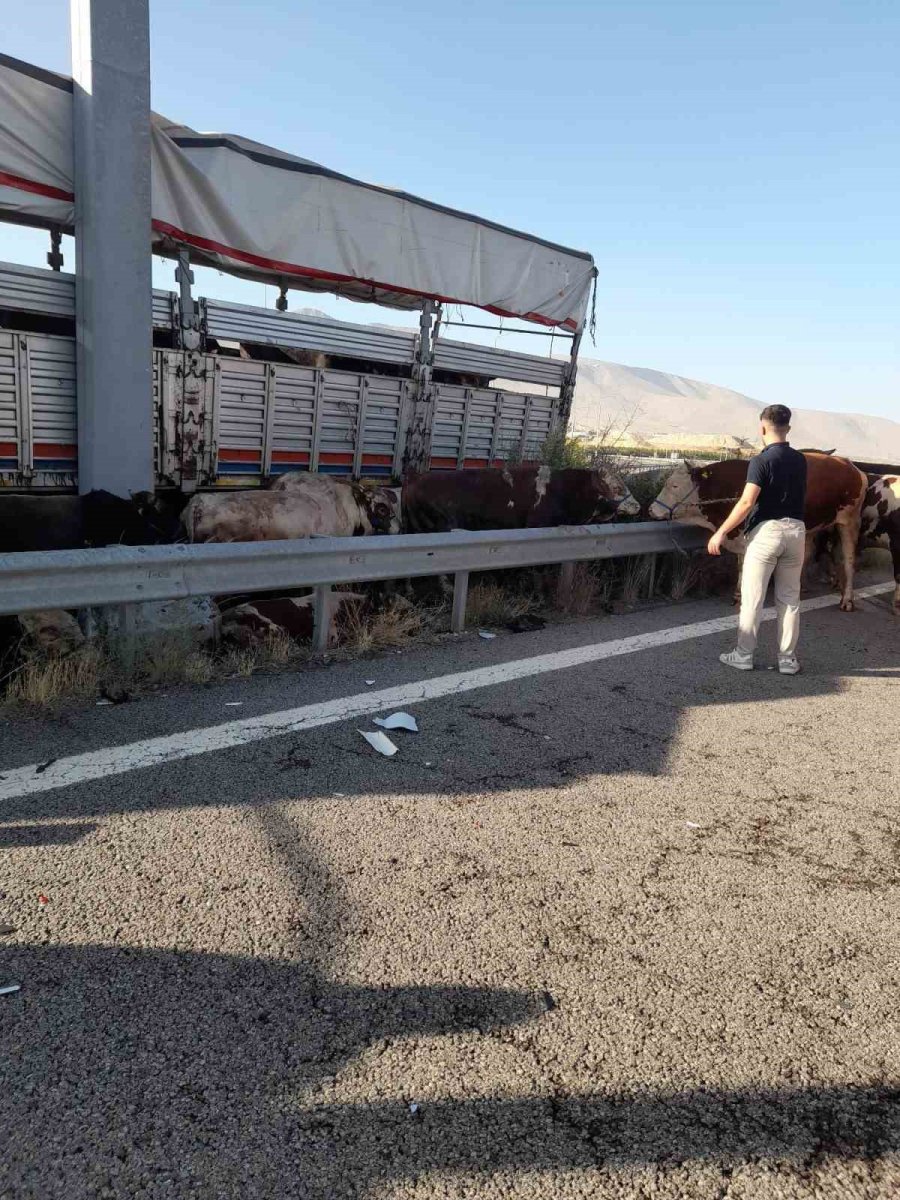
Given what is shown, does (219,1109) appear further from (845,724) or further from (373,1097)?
(845,724)

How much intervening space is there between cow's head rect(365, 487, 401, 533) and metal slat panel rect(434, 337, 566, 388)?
2.72m

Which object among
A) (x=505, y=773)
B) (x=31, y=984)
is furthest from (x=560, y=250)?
(x=31, y=984)

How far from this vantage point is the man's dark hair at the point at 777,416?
20.1 ft

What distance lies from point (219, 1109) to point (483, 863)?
138cm

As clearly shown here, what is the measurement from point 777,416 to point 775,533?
0.85 meters

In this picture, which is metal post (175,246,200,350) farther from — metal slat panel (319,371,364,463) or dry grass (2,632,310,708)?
dry grass (2,632,310,708)

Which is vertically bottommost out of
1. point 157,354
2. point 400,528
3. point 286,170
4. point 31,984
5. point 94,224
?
point 31,984

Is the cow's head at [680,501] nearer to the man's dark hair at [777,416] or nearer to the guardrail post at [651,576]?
the guardrail post at [651,576]

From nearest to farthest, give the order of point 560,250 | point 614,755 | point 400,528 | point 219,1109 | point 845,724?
point 219,1109
point 614,755
point 845,724
point 400,528
point 560,250

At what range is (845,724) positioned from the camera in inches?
199

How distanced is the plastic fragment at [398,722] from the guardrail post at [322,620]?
1412 millimetres

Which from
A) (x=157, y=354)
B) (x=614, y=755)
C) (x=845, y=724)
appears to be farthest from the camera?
(x=157, y=354)

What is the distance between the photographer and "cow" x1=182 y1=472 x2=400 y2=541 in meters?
6.62

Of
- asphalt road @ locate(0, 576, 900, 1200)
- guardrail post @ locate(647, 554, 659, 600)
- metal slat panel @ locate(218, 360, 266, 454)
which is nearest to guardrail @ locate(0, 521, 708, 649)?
guardrail post @ locate(647, 554, 659, 600)
